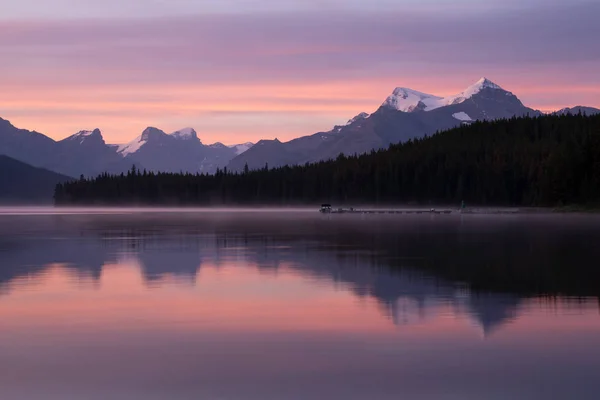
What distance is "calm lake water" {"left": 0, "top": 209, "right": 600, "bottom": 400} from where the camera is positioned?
19.0m

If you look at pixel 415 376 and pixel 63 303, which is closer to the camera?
pixel 415 376

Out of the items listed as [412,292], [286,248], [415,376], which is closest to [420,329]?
[415,376]

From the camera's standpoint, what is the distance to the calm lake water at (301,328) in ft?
62.4

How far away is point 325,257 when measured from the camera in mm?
52656

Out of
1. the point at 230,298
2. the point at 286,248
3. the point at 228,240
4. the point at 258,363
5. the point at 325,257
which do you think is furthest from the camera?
the point at 228,240

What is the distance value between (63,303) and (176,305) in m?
4.09

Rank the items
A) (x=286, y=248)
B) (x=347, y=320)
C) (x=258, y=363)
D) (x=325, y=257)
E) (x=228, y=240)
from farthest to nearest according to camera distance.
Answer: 1. (x=228, y=240)
2. (x=286, y=248)
3. (x=325, y=257)
4. (x=347, y=320)
5. (x=258, y=363)

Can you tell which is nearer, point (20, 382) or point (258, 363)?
point (20, 382)

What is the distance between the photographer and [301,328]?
2634 centimetres

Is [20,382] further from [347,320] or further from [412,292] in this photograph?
[412,292]

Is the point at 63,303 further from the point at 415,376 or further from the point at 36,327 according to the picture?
the point at 415,376

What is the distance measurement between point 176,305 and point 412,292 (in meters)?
8.94

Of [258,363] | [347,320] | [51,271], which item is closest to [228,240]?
[51,271]

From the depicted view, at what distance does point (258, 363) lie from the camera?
21219 mm
